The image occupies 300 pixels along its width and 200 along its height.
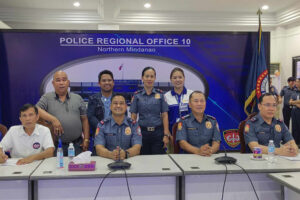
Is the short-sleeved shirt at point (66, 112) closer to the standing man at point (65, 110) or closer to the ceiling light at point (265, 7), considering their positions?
the standing man at point (65, 110)

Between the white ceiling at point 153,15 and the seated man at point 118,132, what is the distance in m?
4.34

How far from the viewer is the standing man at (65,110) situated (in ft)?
10.1

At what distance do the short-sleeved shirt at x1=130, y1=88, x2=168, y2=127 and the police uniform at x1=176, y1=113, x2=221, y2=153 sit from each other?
47 cm

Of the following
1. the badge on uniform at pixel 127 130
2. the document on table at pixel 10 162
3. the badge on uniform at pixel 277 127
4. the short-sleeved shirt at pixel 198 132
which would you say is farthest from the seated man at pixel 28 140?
the badge on uniform at pixel 277 127

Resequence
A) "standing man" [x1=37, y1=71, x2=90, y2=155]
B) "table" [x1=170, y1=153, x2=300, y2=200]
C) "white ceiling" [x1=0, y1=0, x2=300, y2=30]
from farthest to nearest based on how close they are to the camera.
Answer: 1. "white ceiling" [x1=0, y1=0, x2=300, y2=30]
2. "standing man" [x1=37, y1=71, x2=90, y2=155]
3. "table" [x1=170, y1=153, x2=300, y2=200]

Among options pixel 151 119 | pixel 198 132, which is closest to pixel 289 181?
pixel 198 132

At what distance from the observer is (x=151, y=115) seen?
10.6 feet

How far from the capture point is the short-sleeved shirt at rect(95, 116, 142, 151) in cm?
268

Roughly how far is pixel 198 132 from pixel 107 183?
113cm

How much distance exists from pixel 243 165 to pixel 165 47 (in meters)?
2.14

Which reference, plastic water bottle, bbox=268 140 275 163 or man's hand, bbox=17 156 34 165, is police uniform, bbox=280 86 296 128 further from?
man's hand, bbox=17 156 34 165

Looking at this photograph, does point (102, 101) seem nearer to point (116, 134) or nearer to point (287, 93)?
point (116, 134)

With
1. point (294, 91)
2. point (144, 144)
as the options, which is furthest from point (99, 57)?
point (294, 91)

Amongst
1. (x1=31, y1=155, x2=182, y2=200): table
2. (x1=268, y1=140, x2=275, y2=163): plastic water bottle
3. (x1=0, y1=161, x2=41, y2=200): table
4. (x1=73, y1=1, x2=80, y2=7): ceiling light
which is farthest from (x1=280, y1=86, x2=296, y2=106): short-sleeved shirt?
(x1=0, y1=161, x2=41, y2=200): table
